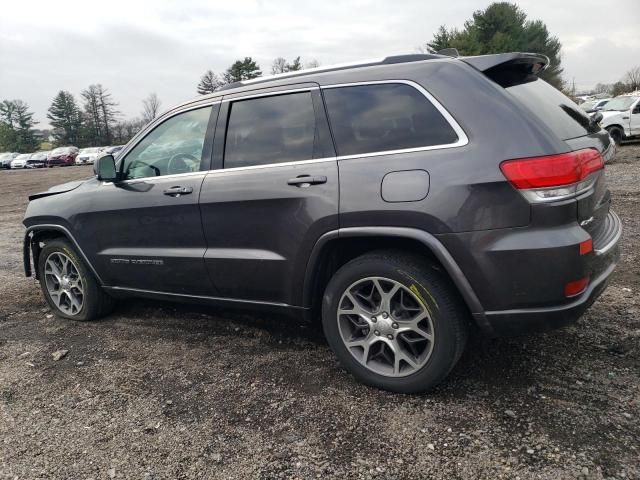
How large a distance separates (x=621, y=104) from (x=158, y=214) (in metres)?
19.1

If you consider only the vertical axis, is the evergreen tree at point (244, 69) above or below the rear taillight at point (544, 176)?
above

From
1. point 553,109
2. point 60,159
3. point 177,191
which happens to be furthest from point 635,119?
point 60,159

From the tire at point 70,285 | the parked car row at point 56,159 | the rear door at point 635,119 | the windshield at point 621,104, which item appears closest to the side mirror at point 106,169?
the tire at point 70,285

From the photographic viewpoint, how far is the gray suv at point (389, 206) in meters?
2.50

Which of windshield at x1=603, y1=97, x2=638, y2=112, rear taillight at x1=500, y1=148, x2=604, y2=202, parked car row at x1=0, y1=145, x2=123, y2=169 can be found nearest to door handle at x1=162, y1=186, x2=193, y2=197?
rear taillight at x1=500, y1=148, x2=604, y2=202

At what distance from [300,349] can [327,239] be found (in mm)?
1049

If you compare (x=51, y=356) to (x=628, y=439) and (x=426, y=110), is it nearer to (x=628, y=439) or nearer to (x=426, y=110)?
(x=426, y=110)

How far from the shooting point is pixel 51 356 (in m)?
3.79

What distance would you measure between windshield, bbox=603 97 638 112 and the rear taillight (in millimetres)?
18244

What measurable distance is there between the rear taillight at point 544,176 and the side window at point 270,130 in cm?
118

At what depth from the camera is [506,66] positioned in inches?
113

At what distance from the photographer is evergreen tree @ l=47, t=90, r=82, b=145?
75600 mm

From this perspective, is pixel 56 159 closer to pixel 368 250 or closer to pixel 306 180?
pixel 306 180

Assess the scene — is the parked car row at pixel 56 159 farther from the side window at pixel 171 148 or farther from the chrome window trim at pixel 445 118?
the chrome window trim at pixel 445 118
